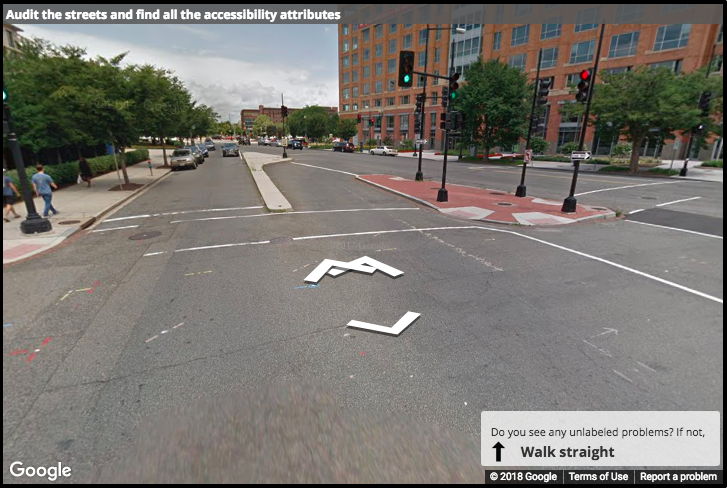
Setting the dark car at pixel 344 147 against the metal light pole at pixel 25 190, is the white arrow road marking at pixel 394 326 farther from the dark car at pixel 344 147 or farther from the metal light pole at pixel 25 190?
the dark car at pixel 344 147

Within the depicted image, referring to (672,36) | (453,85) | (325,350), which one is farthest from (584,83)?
(672,36)

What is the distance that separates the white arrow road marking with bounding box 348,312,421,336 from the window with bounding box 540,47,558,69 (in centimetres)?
5248

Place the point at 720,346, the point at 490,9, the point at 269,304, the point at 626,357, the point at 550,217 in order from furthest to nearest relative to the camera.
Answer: the point at 490,9
the point at 550,217
the point at 269,304
the point at 720,346
the point at 626,357

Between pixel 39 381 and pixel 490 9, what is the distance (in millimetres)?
63741

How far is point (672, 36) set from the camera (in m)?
35.6

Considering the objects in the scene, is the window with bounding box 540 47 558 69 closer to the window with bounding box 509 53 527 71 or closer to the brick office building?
the window with bounding box 509 53 527 71

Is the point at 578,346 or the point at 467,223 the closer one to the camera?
the point at 578,346

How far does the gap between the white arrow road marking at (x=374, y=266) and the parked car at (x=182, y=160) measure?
84.4 ft

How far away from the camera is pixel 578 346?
4105mm

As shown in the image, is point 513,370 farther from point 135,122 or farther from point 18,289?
point 135,122

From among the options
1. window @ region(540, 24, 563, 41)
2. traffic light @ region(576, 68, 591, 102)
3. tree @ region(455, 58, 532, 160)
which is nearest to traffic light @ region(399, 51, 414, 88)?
traffic light @ region(576, 68, 591, 102)

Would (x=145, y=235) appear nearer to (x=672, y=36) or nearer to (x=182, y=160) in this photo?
(x=182, y=160)

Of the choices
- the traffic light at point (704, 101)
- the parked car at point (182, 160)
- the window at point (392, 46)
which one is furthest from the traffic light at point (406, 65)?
the window at point (392, 46)

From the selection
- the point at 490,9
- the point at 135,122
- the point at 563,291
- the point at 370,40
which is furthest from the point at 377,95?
the point at 563,291
